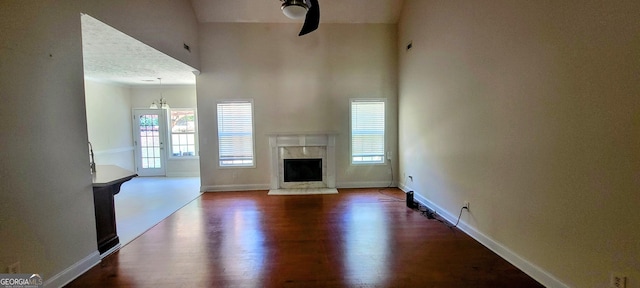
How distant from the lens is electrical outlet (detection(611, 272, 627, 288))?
69.4 inches

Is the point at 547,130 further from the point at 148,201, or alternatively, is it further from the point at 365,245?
the point at 148,201

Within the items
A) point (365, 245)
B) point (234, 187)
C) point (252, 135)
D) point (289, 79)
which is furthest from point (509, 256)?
point (234, 187)

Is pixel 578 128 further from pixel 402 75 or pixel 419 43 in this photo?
pixel 402 75

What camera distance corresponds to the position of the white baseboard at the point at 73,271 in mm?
2316

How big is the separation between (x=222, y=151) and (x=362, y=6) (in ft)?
14.0

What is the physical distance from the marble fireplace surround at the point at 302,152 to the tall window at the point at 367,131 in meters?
0.52

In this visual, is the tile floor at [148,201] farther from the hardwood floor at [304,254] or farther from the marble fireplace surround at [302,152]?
the marble fireplace surround at [302,152]

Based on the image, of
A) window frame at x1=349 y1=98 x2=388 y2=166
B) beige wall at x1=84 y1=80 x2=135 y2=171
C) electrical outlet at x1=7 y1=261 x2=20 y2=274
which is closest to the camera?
electrical outlet at x1=7 y1=261 x2=20 y2=274

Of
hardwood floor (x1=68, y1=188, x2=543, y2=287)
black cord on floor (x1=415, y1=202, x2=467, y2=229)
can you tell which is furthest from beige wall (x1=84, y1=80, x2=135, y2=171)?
black cord on floor (x1=415, y1=202, x2=467, y2=229)

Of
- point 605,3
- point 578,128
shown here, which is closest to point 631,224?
point 578,128

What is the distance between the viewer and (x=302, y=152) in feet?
Result: 19.9

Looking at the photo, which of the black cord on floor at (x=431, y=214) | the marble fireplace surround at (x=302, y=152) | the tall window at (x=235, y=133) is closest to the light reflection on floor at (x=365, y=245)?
the black cord on floor at (x=431, y=214)

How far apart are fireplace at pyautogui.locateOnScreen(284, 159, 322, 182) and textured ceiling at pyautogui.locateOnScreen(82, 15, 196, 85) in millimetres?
2858

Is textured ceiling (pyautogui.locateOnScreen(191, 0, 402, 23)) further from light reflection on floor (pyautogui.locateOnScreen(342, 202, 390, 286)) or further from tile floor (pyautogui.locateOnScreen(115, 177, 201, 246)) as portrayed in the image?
light reflection on floor (pyautogui.locateOnScreen(342, 202, 390, 286))
